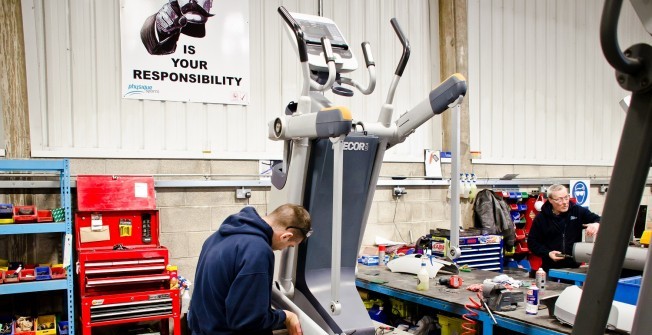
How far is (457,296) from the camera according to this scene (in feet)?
9.86

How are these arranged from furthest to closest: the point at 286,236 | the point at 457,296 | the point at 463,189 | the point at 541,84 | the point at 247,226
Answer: the point at 541,84
the point at 463,189
the point at 457,296
the point at 286,236
the point at 247,226

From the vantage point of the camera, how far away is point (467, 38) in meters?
5.69

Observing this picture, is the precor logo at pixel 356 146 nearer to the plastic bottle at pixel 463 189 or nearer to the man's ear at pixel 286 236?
the man's ear at pixel 286 236

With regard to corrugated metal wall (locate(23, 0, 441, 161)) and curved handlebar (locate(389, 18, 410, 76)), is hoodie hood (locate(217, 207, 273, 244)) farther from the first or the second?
corrugated metal wall (locate(23, 0, 441, 161))

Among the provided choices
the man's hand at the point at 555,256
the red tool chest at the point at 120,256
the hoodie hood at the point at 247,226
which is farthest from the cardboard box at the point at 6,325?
the man's hand at the point at 555,256

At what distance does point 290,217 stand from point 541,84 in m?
5.40

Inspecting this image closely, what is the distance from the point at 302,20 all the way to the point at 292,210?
119 centimetres

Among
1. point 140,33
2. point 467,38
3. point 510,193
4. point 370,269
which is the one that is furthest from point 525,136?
point 140,33

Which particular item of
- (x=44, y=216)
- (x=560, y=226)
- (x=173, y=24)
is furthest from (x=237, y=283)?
(x=560, y=226)

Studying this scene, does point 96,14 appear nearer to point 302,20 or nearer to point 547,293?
point 302,20

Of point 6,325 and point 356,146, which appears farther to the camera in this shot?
point 6,325

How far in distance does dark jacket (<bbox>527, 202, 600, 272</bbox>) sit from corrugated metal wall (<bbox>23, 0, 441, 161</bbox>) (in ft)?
5.65

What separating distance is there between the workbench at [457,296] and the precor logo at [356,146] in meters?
1.08

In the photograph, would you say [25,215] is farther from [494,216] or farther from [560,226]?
[494,216]
